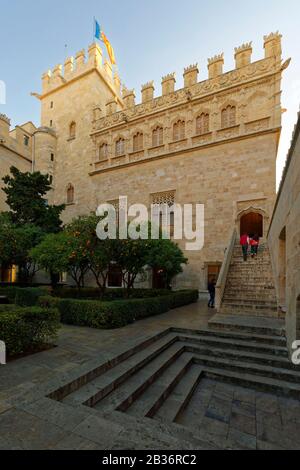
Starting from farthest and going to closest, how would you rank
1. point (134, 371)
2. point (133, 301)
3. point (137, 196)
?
point (137, 196) → point (133, 301) → point (134, 371)

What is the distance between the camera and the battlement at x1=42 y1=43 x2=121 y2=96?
20922mm

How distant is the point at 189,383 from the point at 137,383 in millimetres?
1283

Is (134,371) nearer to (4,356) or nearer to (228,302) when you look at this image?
(4,356)

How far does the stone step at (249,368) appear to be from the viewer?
462 cm

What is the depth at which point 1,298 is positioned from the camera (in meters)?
11.4

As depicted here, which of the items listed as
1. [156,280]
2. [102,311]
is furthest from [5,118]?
[102,311]

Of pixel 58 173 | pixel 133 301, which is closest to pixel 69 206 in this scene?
pixel 58 173

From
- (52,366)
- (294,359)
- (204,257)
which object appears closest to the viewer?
(52,366)

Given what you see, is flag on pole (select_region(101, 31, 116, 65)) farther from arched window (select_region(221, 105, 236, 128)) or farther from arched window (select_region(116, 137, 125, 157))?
arched window (select_region(221, 105, 236, 128))

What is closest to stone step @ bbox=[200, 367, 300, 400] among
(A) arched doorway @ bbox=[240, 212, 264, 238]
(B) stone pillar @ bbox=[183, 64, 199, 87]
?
(A) arched doorway @ bbox=[240, 212, 264, 238]

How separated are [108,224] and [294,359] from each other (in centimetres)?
741

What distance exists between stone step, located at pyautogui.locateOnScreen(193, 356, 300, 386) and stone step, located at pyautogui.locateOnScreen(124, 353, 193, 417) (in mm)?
622

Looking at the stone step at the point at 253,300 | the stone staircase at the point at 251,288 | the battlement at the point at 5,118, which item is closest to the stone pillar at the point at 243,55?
the stone staircase at the point at 251,288

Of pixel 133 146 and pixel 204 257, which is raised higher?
pixel 133 146
